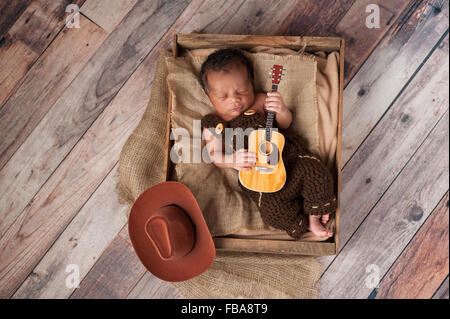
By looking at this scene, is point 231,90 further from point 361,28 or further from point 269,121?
point 361,28

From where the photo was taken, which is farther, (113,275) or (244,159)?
(113,275)

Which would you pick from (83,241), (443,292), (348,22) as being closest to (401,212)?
(443,292)

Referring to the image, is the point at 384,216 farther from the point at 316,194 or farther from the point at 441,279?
the point at 316,194

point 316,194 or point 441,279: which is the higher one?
point 316,194

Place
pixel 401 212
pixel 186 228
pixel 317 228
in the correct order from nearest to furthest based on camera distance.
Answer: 1. pixel 186 228
2. pixel 317 228
3. pixel 401 212

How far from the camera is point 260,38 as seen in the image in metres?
1.14

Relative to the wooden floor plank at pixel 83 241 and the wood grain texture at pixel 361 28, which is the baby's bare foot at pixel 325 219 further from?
the wooden floor plank at pixel 83 241

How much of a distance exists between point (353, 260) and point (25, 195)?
1.35 metres

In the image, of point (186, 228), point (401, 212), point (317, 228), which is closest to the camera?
point (186, 228)

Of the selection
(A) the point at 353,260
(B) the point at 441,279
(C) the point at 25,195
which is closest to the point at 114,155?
(C) the point at 25,195

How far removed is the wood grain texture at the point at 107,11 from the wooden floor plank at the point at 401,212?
4.24 ft

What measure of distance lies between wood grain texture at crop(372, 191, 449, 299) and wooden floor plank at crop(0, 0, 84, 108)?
5.48 feet

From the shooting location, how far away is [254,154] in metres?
1.01

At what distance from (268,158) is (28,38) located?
111cm
